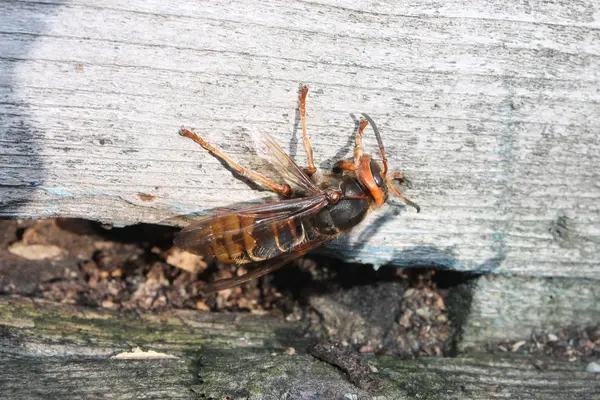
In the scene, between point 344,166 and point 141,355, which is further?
point 344,166

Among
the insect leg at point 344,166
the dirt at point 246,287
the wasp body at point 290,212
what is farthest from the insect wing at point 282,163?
the dirt at point 246,287

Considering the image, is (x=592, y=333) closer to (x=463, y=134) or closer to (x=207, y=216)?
(x=463, y=134)

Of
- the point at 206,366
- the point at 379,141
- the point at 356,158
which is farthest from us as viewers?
the point at 356,158

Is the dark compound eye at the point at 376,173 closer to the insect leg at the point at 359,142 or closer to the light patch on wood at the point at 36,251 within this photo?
the insect leg at the point at 359,142

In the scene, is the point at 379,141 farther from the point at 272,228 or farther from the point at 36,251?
the point at 36,251

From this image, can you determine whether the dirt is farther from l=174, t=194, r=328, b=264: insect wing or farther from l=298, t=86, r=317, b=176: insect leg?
l=298, t=86, r=317, b=176: insect leg

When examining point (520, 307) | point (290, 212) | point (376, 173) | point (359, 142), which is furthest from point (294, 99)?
point (520, 307)

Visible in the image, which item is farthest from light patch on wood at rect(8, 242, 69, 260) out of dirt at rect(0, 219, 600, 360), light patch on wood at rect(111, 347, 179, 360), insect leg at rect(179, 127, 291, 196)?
insect leg at rect(179, 127, 291, 196)

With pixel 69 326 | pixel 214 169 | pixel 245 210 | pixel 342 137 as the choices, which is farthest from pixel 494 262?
pixel 69 326
